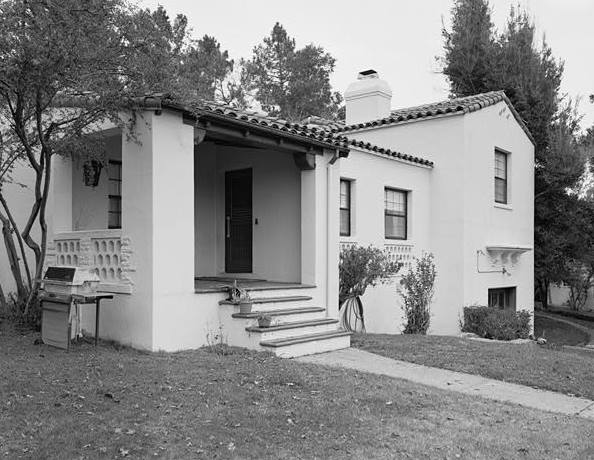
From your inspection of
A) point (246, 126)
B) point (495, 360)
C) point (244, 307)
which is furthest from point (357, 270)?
point (246, 126)

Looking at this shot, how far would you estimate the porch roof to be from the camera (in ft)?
26.2

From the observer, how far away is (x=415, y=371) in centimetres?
773

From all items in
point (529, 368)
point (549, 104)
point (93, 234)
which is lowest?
point (529, 368)

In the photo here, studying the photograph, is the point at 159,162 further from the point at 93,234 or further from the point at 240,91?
the point at 240,91

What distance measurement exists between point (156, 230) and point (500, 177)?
11528 millimetres

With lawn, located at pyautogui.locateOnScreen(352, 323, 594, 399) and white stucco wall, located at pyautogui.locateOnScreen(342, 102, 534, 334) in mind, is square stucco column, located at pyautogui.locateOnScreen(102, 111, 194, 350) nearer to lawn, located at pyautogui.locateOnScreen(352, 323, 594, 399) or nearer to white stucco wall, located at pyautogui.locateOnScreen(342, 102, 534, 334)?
lawn, located at pyautogui.locateOnScreen(352, 323, 594, 399)

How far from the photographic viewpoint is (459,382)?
23.7ft

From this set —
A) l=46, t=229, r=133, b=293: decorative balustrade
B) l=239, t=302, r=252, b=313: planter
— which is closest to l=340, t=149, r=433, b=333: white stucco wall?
l=239, t=302, r=252, b=313: planter

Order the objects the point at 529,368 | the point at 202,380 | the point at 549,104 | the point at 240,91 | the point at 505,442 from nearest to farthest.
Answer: the point at 505,442 → the point at 202,380 → the point at 529,368 → the point at 549,104 → the point at 240,91

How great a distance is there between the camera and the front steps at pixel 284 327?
8.24 m

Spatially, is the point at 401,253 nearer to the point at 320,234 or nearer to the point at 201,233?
the point at 320,234

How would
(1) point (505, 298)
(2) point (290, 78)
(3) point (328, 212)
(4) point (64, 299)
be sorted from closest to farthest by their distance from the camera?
1. (4) point (64, 299)
2. (3) point (328, 212)
3. (1) point (505, 298)
4. (2) point (290, 78)

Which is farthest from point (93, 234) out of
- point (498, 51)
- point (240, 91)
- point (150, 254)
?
point (240, 91)

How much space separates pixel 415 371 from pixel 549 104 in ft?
46.8
